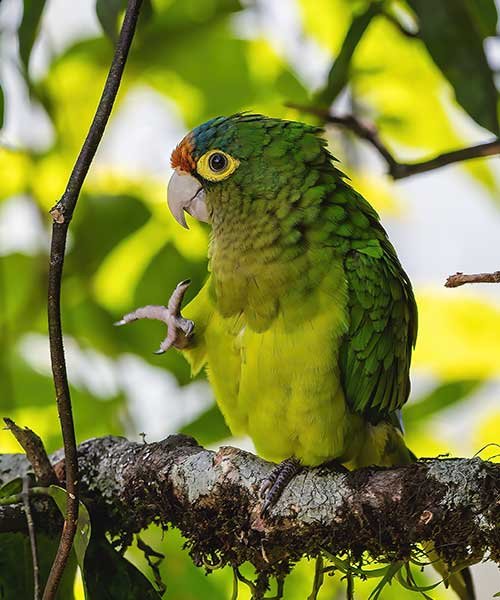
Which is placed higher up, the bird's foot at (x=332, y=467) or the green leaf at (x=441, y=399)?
the green leaf at (x=441, y=399)

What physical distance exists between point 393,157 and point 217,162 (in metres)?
0.32

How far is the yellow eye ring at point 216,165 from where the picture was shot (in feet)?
5.10

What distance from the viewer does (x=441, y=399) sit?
1.94 meters

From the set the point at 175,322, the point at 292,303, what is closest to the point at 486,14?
the point at 292,303

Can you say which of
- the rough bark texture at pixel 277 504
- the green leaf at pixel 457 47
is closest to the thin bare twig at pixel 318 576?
the rough bark texture at pixel 277 504

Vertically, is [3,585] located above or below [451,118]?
below

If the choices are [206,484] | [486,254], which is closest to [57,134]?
[206,484]

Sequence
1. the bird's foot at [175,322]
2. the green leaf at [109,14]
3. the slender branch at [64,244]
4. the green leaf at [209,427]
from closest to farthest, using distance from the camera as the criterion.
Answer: the slender branch at [64,244] → the green leaf at [109,14] → the bird's foot at [175,322] → the green leaf at [209,427]

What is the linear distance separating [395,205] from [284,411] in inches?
41.5

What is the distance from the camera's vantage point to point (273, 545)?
48.4 inches

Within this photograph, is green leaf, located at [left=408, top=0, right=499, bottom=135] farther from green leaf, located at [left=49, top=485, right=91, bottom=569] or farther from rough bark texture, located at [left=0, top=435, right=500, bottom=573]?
green leaf, located at [left=49, top=485, right=91, bottom=569]

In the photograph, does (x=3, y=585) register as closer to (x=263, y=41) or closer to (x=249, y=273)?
(x=249, y=273)

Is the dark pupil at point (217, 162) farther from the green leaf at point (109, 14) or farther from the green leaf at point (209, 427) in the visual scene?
the green leaf at point (209, 427)

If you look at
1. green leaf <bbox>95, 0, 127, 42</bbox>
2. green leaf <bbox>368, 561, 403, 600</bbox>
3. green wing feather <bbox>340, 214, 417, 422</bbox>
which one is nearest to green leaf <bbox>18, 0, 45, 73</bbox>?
green leaf <bbox>95, 0, 127, 42</bbox>
